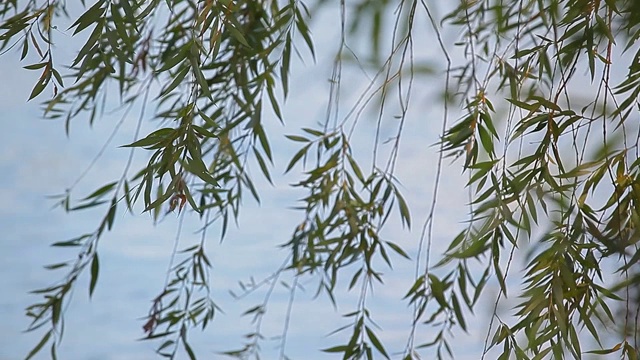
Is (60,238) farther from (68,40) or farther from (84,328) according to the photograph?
(68,40)

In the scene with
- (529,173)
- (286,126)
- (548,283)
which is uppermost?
(286,126)

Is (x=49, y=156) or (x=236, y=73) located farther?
(x=49, y=156)

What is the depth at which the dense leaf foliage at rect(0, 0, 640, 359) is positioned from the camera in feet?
3.10

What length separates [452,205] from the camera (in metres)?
2.08

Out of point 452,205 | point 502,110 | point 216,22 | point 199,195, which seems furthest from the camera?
point 452,205

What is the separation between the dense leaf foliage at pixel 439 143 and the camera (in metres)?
0.94

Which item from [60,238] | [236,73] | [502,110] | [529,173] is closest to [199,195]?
[236,73]

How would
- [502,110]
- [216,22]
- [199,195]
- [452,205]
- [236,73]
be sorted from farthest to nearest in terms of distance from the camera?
[452,205], [199,195], [236,73], [502,110], [216,22]

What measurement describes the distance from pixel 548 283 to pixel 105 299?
132 cm

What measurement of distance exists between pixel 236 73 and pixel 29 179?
80 cm

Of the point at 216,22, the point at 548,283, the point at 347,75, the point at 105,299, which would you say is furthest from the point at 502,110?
the point at 105,299

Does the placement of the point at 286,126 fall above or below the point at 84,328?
above

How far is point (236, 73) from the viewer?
61.1 inches

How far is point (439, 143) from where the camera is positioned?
50.9 inches
